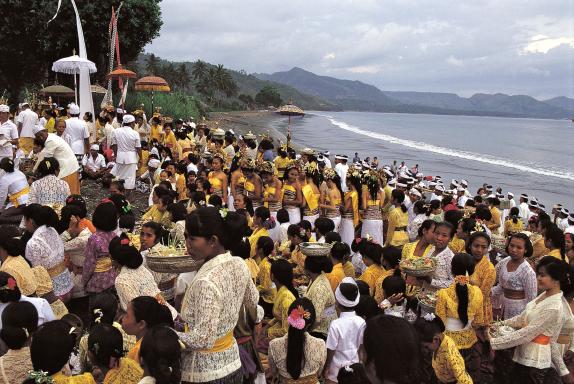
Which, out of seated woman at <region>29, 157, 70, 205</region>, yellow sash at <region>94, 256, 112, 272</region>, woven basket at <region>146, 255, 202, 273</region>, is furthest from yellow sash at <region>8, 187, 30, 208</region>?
woven basket at <region>146, 255, 202, 273</region>

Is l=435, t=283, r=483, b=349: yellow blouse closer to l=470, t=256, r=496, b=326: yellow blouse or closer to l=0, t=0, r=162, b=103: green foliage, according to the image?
l=470, t=256, r=496, b=326: yellow blouse

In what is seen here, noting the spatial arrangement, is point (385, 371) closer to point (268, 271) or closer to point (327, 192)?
point (268, 271)

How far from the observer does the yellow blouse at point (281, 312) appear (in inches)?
219

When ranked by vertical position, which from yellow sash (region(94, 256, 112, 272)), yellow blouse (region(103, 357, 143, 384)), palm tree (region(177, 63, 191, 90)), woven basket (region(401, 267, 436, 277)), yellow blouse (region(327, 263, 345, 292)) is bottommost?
yellow blouse (region(327, 263, 345, 292))

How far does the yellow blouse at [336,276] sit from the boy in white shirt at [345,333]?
5.01 ft

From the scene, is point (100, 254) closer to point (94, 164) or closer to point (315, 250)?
point (315, 250)

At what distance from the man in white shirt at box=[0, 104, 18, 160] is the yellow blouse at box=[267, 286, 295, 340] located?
814cm

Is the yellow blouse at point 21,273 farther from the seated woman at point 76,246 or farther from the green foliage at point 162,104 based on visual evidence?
the green foliage at point 162,104

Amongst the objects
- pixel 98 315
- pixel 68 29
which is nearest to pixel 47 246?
pixel 98 315

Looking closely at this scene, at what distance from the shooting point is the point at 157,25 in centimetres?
3109

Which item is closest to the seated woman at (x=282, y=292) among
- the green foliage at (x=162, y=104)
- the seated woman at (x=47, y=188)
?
the seated woman at (x=47, y=188)

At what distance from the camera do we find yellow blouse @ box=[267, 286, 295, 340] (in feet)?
18.2

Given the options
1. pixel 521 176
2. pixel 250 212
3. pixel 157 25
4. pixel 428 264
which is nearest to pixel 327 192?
pixel 250 212

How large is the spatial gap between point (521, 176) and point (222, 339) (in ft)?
159
